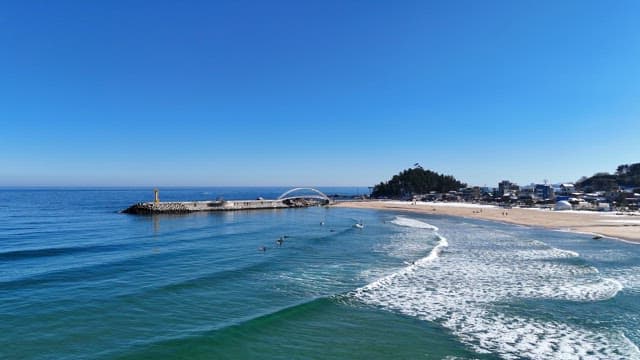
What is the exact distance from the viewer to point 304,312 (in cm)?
1684

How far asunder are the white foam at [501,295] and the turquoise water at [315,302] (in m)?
0.09

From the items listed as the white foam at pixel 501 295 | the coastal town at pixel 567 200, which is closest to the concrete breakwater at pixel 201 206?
the coastal town at pixel 567 200

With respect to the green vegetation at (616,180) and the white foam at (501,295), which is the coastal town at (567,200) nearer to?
the green vegetation at (616,180)

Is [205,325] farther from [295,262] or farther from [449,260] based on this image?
[449,260]

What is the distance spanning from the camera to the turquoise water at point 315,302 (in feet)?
44.1

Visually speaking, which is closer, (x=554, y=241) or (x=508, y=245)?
(x=508, y=245)

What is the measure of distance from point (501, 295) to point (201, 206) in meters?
72.4

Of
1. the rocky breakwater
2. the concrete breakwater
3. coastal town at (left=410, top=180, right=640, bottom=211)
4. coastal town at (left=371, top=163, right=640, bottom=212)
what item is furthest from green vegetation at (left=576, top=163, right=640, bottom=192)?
the rocky breakwater

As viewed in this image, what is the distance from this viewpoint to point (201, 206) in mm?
84375

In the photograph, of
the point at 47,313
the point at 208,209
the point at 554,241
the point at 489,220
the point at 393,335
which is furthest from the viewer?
the point at 208,209

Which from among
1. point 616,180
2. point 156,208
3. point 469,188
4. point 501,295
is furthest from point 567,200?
point 501,295

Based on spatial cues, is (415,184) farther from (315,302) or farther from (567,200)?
(315,302)

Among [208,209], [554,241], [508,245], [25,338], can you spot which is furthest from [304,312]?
[208,209]

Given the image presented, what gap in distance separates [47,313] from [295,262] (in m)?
14.7
